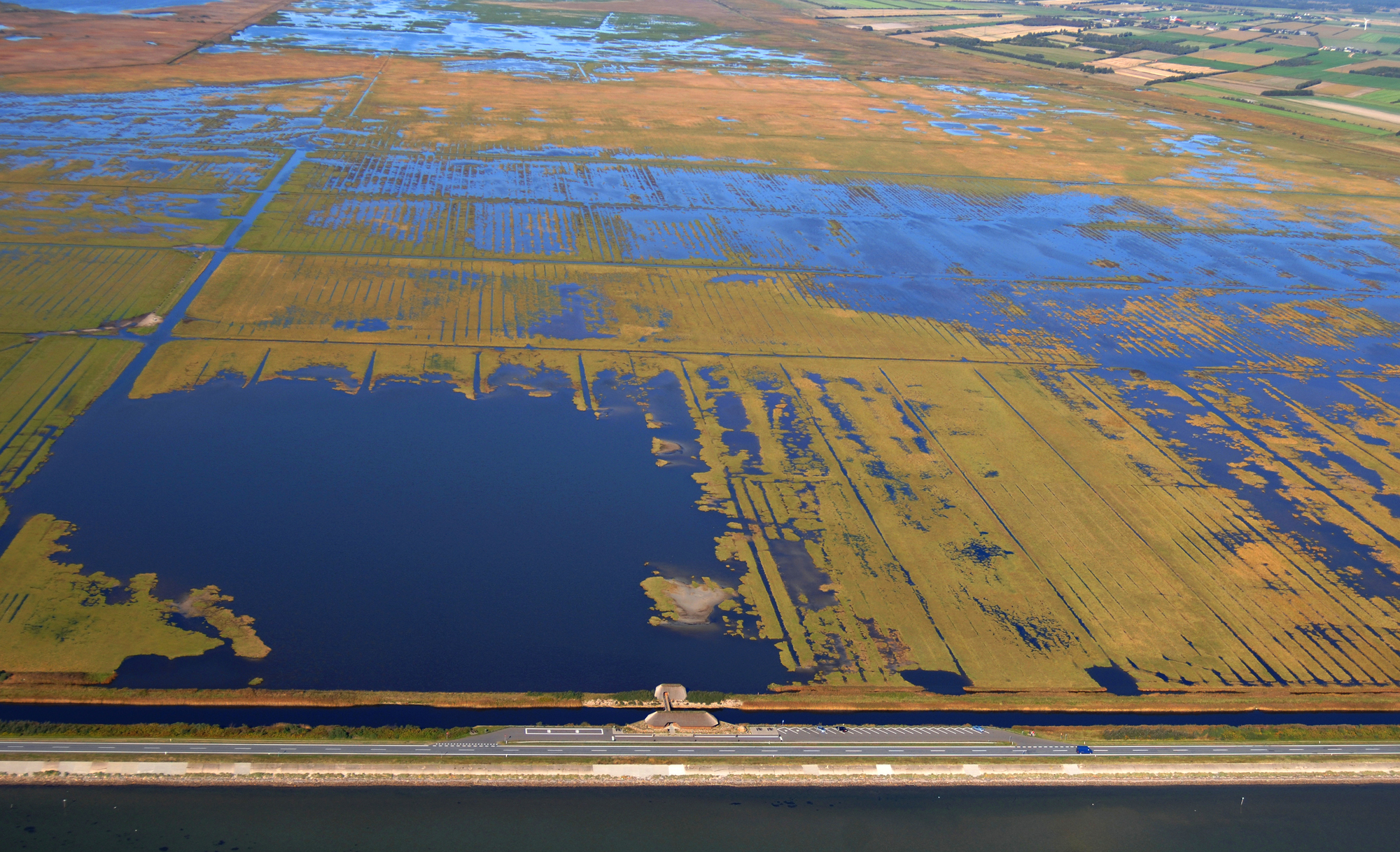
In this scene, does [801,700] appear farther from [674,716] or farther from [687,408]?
[687,408]

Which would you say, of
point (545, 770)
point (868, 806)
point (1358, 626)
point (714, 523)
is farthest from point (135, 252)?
point (1358, 626)

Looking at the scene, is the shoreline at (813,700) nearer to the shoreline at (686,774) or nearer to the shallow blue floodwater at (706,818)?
the shoreline at (686,774)

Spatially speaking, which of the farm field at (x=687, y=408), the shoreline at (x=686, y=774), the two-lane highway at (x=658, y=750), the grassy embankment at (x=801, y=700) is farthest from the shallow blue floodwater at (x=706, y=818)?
the farm field at (x=687, y=408)

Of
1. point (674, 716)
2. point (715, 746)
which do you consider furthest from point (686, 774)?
point (674, 716)

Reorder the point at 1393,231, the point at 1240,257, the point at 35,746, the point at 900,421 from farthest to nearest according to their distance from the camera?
the point at 1393,231 → the point at 1240,257 → the point at 900,421 → the point at 35,746

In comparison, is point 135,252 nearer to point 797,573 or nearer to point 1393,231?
point 797,573

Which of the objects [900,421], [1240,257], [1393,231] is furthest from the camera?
[1393,231]
